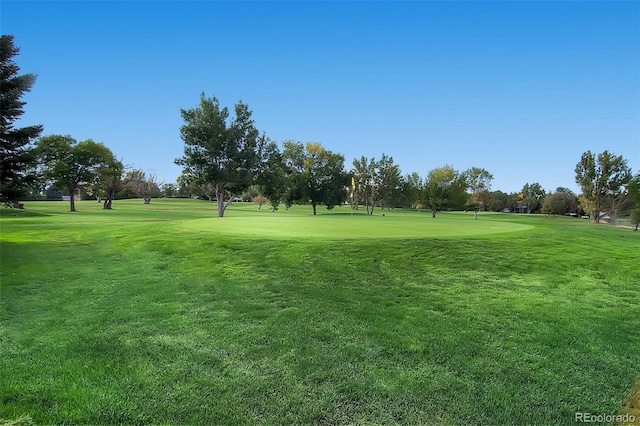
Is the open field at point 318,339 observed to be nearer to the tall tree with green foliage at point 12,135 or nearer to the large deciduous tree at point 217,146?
the tall tree with green foliage at point 12,135

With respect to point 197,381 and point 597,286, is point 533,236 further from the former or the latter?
point 197,381

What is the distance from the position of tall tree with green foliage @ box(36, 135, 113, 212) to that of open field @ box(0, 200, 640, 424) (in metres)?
38.0

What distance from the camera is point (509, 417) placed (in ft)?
9.48

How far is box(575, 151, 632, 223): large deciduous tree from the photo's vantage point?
40844 mm

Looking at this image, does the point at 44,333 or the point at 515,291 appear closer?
the point at 44,333

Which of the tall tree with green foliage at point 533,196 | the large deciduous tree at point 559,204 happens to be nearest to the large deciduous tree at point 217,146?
the large deciduous tree at point 559,204

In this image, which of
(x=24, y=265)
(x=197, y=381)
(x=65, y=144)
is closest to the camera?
(x=197, y=381)

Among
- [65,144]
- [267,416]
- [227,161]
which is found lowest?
[267,416]

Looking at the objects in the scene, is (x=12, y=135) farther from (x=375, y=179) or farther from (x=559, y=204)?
(x=559, y=204)

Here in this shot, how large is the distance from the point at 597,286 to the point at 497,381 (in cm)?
486

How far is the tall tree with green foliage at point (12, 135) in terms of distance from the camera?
1323 cm

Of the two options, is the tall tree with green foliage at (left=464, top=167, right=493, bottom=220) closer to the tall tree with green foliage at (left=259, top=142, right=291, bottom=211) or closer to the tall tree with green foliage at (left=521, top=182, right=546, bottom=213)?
the tall tree with green foliage at (left=521, top=182, right=546, bottom=213)

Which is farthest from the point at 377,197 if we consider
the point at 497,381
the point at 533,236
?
the point at 497,381

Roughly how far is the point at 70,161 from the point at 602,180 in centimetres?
6199
